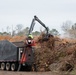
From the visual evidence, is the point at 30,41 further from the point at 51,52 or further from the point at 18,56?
the point at 51,52

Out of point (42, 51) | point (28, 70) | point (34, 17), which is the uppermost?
point (34, 17)

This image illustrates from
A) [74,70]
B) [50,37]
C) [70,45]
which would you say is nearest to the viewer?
[74,70]

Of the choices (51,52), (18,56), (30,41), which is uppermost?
(30,41)

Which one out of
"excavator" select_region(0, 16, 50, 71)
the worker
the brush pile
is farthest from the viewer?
"excavator" select_region(0, 16, 50, 71)

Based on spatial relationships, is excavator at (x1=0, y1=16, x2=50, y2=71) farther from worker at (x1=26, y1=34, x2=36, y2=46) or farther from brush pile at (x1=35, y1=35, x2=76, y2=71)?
brush pile at (x1=35, y1=35, x2=76, y2=71)

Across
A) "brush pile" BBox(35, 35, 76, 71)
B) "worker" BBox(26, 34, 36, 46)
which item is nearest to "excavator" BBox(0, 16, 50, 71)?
"worker" BBox(26, 34, 36, 46)

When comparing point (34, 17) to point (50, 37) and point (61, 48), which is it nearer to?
point (50, 37)

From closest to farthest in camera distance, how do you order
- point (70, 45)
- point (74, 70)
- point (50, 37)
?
point (74, 70) → point (70, 45) → point (50, 37)

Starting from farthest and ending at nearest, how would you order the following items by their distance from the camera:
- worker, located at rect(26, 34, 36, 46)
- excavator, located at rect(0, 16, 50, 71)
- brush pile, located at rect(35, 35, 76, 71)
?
excavator, located at rect(0, 16, 50, 71)
worker, located at rect(26, 34, 36, 46)
brush pile, located at rect(35, 35, 76, 71)

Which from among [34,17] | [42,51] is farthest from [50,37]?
[34,17]

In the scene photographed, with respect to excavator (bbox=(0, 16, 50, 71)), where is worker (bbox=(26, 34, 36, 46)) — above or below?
above

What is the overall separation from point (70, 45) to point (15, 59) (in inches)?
214

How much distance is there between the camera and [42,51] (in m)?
30.7

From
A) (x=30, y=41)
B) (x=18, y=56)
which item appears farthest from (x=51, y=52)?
(x=18, y=56)
